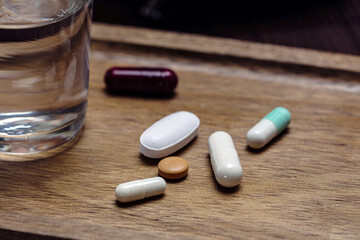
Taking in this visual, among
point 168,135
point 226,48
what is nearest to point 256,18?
point 226,48

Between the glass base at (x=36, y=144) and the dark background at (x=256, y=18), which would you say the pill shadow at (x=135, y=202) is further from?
the dark background at (x=256, y=18)

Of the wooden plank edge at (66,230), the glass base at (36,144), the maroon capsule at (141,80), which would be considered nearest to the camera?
the wooden plank edge at (66,230)

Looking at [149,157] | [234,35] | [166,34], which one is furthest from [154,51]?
[234,35]

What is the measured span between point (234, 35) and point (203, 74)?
506mm

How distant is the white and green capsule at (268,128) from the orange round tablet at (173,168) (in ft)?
0.39

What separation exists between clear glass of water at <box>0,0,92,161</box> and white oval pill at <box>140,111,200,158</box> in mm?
124

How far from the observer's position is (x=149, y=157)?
2.63 feet

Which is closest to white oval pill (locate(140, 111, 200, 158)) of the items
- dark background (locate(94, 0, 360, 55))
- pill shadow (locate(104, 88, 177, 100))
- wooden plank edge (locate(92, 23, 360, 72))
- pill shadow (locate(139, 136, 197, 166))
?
pill shadow (locate(139, 136, 197, 166))

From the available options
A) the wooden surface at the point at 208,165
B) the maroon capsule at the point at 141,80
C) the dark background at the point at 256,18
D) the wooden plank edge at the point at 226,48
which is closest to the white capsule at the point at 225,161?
the wooden surface at the point at 208,165

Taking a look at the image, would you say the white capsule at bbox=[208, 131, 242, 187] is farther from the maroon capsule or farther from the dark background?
the dark background

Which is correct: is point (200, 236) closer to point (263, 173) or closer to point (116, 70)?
point (263, 173)

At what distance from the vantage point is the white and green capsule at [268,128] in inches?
32.5

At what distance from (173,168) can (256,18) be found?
0.91 metres

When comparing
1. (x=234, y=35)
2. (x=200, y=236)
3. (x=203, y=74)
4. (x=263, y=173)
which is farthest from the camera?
(x=234, y=35)
